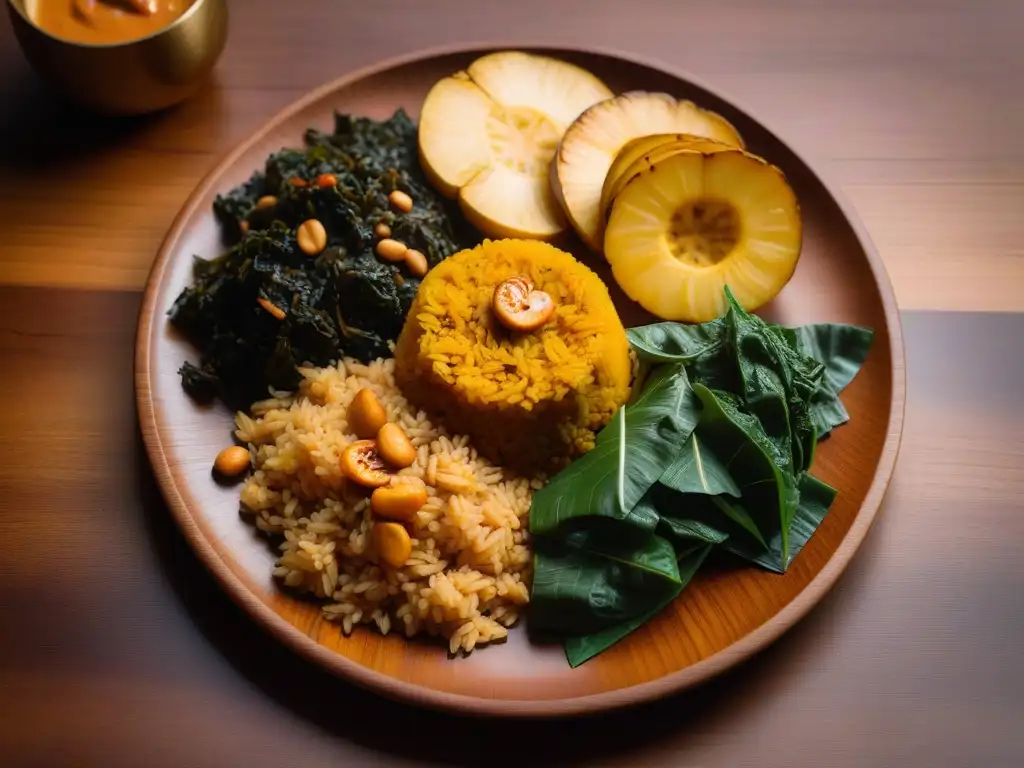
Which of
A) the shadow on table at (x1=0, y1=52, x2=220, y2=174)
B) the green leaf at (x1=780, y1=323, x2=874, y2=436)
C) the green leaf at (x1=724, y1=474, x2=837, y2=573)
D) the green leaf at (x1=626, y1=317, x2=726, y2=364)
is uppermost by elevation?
the green leaf at (x1=780, y1=323, x2=874, y2=436)

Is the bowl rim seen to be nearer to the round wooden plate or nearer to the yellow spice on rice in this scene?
the round wooden plate

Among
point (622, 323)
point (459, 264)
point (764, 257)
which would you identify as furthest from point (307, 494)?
point (764, 257)

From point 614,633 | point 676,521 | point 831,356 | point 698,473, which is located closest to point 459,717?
point 614,633

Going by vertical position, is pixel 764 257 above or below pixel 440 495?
above

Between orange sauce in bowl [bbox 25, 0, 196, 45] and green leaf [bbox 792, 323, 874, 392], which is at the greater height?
green leaf [bbox 792, 323, 874, 392]

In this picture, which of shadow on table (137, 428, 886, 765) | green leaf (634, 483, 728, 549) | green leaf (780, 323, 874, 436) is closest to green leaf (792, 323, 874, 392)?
green leaf (780, 323, 874, 436)

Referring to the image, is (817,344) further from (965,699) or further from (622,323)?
(965,699)

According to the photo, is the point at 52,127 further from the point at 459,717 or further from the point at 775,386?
the point at 775,386
